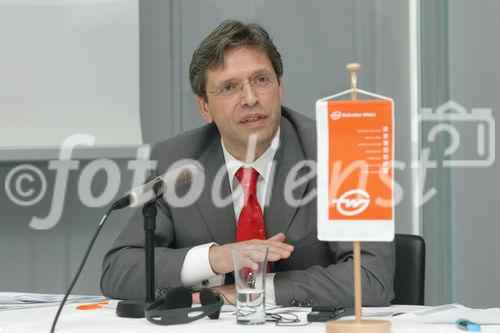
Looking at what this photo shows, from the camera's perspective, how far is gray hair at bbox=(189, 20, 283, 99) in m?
2.20

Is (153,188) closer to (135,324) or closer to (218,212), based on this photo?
(135,324)

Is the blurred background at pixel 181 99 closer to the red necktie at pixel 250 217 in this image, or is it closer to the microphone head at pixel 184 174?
the red necktie at pixel 250 217

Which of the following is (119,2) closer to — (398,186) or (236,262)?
(398,186)

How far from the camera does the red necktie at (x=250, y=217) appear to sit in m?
2.12

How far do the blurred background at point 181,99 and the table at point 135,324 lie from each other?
5.27ft

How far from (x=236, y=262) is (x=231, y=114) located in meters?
0.83

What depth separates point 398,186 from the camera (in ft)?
10.8

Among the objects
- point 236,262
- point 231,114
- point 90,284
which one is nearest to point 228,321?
point 236,262

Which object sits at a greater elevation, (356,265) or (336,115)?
(336,115)

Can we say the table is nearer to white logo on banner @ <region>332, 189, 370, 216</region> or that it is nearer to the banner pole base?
the banner pole base

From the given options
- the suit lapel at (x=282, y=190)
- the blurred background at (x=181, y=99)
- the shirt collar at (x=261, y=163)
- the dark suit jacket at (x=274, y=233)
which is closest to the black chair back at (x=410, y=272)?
the dark suit jacket at (x=274, y=233)

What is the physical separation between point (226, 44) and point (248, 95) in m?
0.16

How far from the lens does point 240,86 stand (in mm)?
2193

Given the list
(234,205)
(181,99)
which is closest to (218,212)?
(234,205)
